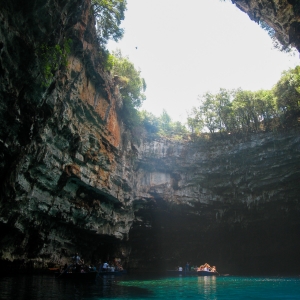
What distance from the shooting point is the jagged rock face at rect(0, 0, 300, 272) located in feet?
43.9

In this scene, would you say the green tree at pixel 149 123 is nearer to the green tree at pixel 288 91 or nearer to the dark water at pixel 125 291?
the green tree at pixel 288 91

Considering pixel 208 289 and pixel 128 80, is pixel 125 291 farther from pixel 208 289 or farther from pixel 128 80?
pixel 128 80

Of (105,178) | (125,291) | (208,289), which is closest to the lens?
(125,291)

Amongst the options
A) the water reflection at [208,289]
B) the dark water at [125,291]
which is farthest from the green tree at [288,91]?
the water reflection at [208,289]

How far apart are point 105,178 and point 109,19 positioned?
1265cm

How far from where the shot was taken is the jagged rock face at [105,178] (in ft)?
43.9

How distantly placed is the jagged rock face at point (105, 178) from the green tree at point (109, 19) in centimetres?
449

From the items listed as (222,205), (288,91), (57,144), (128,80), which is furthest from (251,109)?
(57,144)

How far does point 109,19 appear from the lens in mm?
23031

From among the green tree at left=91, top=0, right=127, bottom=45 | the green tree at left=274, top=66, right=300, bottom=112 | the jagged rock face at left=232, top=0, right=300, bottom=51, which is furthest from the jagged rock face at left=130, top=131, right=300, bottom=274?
the jagged rock face at left=232, top=0, right=300, bottom=51

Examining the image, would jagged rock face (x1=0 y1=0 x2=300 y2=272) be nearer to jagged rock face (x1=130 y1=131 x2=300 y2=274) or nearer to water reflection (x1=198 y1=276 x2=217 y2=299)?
jagged rock face (x1=130 y1=131 x2=300 y2=274)

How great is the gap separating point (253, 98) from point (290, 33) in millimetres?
16713

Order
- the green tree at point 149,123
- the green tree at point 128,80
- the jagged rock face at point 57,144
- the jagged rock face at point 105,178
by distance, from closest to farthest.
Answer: the jagged rock face at point 57,144
the jagged rock face at point 105,178
the green tree at point 128,80
the green tree at point 149,123

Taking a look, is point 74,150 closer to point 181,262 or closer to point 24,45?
point 24,45
